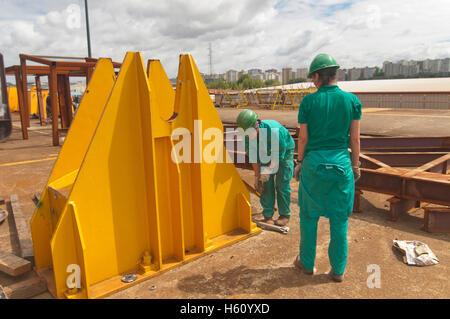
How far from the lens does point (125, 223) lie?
2910mm

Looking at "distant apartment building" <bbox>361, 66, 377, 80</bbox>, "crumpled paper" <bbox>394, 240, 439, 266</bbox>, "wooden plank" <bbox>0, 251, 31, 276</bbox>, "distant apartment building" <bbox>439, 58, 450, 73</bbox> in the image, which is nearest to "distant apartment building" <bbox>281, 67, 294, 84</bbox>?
"distant apartment building" <bbox>361, 66, 377, 80</bbox>

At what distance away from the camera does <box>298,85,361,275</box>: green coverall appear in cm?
266

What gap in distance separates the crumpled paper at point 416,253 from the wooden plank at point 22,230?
383 centimetres

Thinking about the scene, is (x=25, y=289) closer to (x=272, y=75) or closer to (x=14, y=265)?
(x=14, y=265)

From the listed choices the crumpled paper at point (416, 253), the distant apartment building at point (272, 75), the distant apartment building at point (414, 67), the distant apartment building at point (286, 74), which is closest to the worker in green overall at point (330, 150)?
the crumpled paper at point (416, 253)

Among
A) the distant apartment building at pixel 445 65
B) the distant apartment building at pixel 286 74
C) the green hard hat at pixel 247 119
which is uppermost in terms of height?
the distant apartment building at pixel 286 74

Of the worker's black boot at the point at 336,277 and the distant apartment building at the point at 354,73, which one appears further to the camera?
the distant apartment building at the point at 354,73

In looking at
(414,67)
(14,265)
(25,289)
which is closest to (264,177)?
(25,289)

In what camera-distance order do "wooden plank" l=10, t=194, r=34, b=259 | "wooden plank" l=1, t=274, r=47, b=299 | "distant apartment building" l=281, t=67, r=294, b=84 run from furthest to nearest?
"distant apartment building" l=281, t=67, r=294, b=84
"wooden plank" l=10, t=194, r=34, b=259
"wooden plank" l=1, t=274, r=47, b=299

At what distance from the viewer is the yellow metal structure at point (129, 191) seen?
8.68 ft

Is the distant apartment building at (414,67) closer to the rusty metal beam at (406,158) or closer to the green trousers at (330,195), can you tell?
the rusty metal beam at (406,158)

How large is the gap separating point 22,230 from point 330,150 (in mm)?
3763

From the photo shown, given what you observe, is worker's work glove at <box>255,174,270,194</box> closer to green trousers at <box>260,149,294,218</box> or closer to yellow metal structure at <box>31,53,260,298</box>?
green trousers at <box>260,149,294,218</box>

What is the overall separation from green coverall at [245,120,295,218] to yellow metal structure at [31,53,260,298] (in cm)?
57
